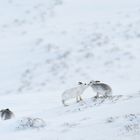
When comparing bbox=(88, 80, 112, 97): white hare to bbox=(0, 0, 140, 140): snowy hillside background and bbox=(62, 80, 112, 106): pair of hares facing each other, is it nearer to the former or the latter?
bbox=(62, 80, 112, 106): pair of hares facing each other

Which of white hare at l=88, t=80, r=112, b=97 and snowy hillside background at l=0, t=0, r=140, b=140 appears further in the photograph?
white hare at l=88, t=80, r=112, b=97

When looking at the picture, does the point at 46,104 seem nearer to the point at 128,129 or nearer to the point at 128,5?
the point at 128,129

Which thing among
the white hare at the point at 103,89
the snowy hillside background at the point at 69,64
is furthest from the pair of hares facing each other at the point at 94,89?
the snowy hillside background at the point at 69,64

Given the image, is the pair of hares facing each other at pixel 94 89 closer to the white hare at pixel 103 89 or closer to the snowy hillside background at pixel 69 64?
the white hare at pixel 103 89

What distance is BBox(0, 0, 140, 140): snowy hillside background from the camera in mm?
13230

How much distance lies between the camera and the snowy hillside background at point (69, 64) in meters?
13.2

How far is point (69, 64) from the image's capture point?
31.8 m

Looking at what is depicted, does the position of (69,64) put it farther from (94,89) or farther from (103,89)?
(103,89)

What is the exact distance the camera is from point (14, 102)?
22.8m

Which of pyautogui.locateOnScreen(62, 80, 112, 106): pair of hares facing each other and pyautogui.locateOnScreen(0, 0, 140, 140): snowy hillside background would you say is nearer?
pyautogui.locateOnScreen(0, 0, 140, 140): snowy hillside background

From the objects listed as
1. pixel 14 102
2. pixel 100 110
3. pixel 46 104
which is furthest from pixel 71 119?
pixel 14 102

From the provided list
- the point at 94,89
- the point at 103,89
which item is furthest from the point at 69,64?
the point at 103,89

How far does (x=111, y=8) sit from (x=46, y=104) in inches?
837

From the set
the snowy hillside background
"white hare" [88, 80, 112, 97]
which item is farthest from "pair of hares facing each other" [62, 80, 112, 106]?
the snowy hillside background
